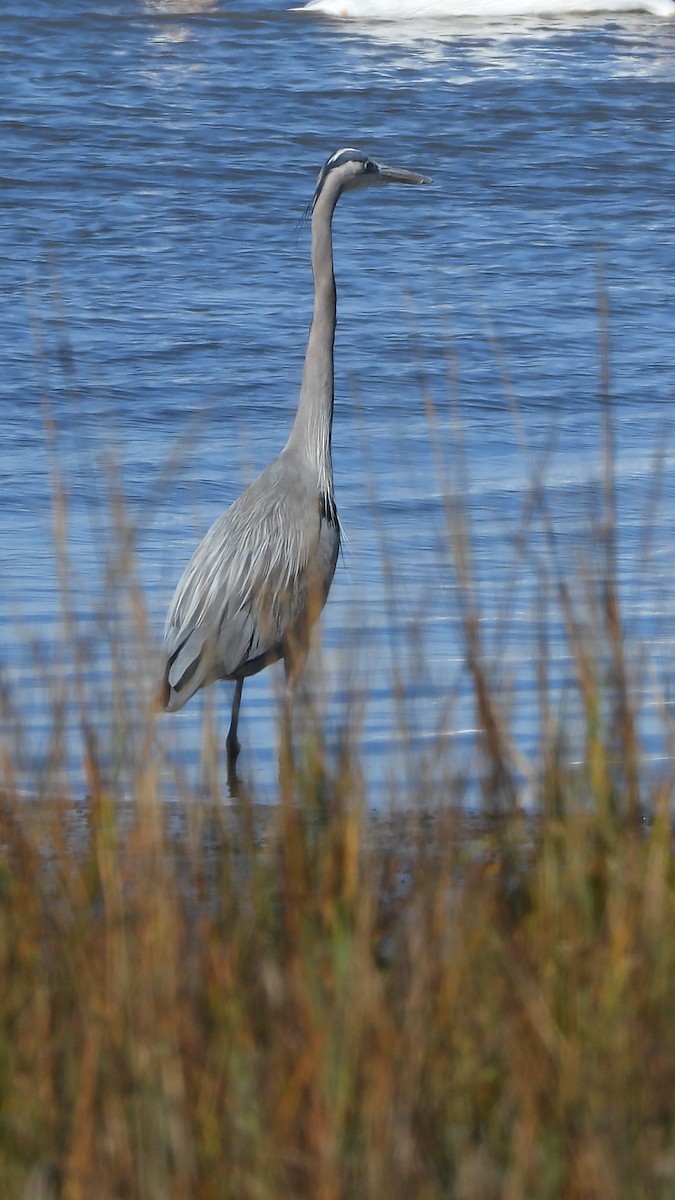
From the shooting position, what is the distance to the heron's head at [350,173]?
541 cm

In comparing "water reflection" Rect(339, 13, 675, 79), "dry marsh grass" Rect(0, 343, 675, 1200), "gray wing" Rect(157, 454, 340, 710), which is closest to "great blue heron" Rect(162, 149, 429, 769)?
"gray wing" Rect(157, 454, 340, 710)

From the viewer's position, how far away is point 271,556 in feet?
16.4

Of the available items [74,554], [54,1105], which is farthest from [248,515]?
[54,1105]

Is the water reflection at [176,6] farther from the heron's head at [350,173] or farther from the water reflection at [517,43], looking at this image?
the heron's head at [350,173]

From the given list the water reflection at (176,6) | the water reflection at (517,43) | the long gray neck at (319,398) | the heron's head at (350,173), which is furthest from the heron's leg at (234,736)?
the water reflection at (176,6)

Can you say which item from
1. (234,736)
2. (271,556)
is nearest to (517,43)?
(271,556)

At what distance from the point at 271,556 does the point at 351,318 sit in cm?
499

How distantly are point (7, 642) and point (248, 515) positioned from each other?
0.80 meters

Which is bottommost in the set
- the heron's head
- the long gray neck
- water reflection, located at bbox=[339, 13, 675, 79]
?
the long gray neck

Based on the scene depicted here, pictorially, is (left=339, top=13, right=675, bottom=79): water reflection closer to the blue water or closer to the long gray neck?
the blue water

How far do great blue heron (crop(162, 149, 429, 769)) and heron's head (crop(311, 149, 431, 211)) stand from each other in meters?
0.05

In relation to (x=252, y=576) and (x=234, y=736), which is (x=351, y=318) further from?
(x=234, y=736)

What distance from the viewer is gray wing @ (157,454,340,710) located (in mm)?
4867

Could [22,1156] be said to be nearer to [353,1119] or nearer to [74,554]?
[353,1119]
